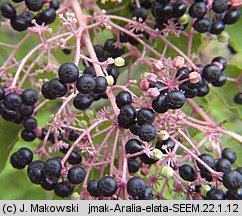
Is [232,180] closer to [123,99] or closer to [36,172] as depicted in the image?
[123,99]

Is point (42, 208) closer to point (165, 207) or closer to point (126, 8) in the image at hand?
Answer: point (165, 207)

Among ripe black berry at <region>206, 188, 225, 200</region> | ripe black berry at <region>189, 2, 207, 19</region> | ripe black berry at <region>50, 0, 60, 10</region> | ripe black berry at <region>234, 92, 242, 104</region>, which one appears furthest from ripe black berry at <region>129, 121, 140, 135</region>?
ripe black berry at <region>234, 92, 242, 104</region>

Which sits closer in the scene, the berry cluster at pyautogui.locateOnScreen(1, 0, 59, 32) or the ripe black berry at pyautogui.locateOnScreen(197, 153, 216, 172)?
the ripe black berry at pyautogui.locateOnScreen(197, 153, 216, 172)

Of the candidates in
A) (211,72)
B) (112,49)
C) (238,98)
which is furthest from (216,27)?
(238,98)

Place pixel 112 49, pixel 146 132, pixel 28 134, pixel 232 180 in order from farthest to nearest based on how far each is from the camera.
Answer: pixel 112 49 → pixel 28 134 → pixel 232 180 → pixel 146 132

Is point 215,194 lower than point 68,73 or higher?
lower

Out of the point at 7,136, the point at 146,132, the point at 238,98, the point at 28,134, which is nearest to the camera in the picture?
the point at 146,132

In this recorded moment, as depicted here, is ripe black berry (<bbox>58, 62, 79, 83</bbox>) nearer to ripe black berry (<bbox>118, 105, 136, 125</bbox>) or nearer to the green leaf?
ripe black berry (<bbox>118, 105, 136, 125</bbox>)
